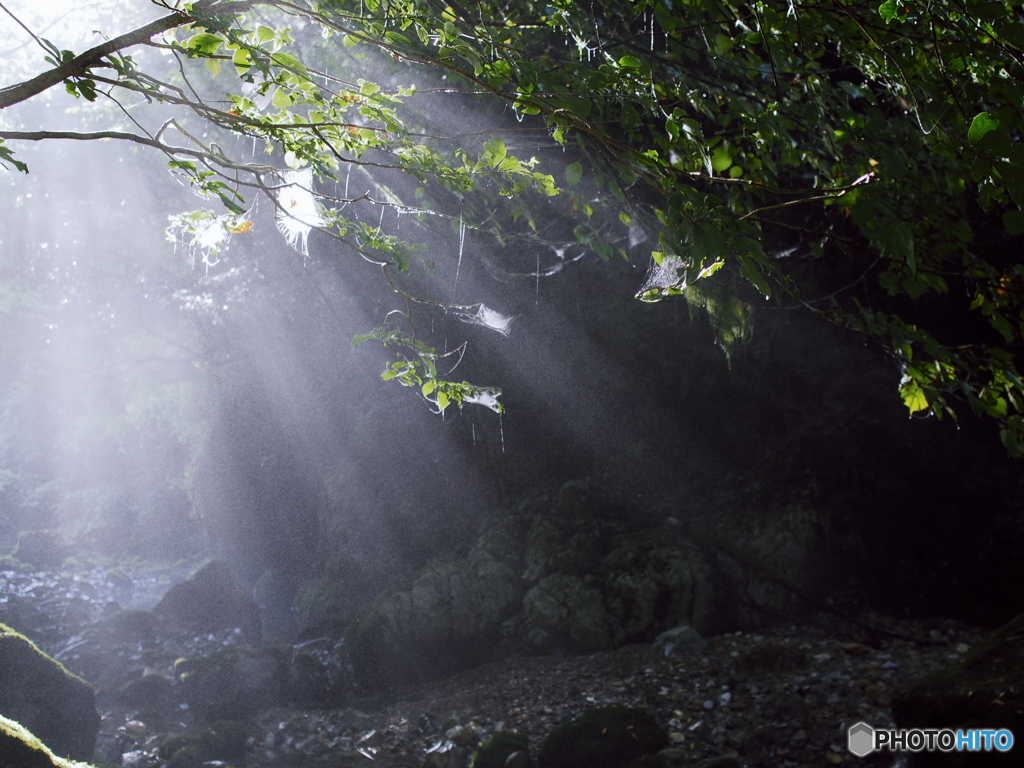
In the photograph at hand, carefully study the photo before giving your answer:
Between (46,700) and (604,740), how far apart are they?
5533mm

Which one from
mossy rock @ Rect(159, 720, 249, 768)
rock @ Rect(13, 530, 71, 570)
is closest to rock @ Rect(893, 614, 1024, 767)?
mossy rock @ Rect(159, 720, 249, 768)

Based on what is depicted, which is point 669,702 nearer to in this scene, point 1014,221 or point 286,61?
point 1014,221

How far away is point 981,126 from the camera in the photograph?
1.24m

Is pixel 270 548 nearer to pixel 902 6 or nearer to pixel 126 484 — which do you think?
pixel 126 484

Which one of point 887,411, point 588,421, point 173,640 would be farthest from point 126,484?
point 887,411

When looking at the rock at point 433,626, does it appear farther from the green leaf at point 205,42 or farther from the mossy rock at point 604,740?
the green leaf at point 205,42

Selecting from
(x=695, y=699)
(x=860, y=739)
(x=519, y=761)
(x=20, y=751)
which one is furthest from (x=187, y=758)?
(x=860, y=739)

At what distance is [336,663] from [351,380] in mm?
5348

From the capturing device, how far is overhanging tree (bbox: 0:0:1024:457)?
1707mm

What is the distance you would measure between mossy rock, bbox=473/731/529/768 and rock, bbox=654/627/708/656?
1.83 metres

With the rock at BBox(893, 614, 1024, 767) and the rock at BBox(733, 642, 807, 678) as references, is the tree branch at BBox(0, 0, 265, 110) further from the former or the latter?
the rock at BBox(733, 642, 807, 678)

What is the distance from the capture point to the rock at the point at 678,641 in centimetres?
588

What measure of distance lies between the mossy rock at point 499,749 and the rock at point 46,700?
4192mm

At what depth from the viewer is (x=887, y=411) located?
6789 mm
